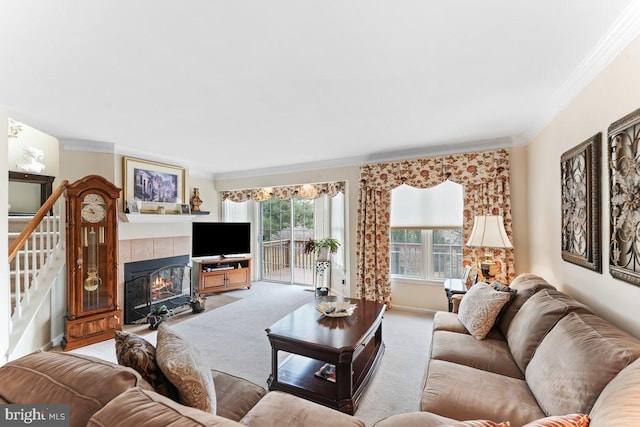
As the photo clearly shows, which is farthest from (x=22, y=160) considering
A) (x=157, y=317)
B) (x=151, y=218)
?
(x=157, y=317)

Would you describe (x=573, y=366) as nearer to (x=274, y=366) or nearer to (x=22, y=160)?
(x=274, y=366)

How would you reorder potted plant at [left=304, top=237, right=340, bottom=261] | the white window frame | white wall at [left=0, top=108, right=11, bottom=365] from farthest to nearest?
potted plant at [left=304, top=237, right=340, bottom=261] < the white window frame < white wall at [left=0, top=108, right=11, bottom=365]

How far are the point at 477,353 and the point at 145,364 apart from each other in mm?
2037

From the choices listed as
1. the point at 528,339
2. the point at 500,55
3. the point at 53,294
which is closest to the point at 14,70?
the point at 53,294

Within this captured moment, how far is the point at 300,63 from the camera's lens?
183 centimetres

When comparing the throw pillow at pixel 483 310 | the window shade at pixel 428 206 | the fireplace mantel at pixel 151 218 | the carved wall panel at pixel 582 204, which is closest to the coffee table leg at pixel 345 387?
the throw pillow at pixel 483 310

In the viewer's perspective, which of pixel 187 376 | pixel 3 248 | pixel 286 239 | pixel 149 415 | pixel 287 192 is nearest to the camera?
pixel 149 415

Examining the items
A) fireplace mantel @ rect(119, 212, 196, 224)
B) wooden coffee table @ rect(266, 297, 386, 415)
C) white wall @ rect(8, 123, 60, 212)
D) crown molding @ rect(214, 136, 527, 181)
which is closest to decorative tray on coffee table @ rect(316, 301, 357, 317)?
wooden coffee table @ rect(266, 297, 386, 415)

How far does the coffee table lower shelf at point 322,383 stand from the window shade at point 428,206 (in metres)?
2.21

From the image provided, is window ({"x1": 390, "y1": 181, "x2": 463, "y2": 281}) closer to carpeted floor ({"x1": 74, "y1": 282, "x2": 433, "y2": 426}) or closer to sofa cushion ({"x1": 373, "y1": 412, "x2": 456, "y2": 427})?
carpeted floor ({"x1": 74, "y1": 282, "x2": 433, "y2": 426})

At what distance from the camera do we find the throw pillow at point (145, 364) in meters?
1.18

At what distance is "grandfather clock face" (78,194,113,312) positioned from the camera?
3229 millimetres

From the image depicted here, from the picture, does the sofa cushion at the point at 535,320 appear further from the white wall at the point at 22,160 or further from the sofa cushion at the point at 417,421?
the white wall at the point at 22,160

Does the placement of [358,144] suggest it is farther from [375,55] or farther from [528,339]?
[528,339]
